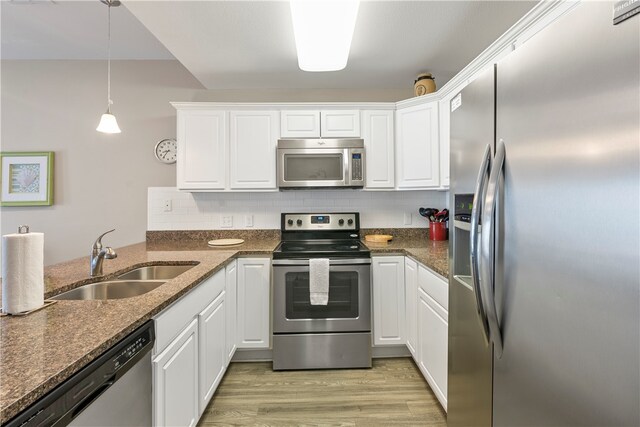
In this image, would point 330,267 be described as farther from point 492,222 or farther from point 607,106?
point 607,106

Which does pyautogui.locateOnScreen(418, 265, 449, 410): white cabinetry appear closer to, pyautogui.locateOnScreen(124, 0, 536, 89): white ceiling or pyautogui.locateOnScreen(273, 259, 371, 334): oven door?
pyautogui.locateOnScreen(273, 259, 371, 334): oven door

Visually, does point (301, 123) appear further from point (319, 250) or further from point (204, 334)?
point (204, 334)

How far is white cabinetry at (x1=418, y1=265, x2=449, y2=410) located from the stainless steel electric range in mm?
419

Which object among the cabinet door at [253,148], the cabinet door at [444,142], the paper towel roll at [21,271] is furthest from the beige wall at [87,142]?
the cabinet door at [444,142]

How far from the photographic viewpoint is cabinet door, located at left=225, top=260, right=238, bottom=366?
2.09 metres

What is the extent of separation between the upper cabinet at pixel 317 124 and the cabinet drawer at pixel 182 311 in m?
1.48

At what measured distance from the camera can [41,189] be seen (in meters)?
2.94

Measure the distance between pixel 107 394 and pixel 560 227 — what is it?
53.0 inches

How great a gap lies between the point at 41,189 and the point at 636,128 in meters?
4.14

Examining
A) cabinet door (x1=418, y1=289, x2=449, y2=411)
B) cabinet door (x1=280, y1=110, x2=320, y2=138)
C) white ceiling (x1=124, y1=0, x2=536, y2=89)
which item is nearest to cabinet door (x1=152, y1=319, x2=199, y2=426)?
cabinet door (x1=418, y1=289, x2=449, y2=411)

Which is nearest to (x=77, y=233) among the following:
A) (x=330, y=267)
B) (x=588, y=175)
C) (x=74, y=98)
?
(x=74, y=98)

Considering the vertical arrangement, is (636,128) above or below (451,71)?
below

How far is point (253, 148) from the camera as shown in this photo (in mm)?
2684

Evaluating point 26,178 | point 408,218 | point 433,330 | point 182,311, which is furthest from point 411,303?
point 26,178
